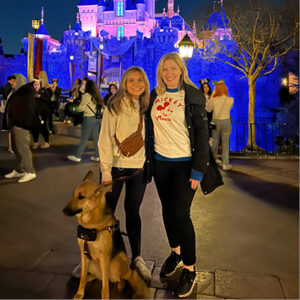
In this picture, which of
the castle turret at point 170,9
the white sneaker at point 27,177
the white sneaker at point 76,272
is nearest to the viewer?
the white sneaker at point 76,272

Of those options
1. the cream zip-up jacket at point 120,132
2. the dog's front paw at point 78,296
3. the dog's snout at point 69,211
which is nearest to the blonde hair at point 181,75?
the cream zip-up jacket at point 120,132

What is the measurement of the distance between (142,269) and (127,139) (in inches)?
45.7

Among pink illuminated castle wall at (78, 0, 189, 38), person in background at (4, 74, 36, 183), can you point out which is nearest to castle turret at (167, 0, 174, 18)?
pink illuminated castle wall at (78, 0, 189, 38)

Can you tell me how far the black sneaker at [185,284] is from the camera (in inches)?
103

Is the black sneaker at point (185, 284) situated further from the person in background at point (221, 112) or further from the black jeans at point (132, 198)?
the person in background at point (221, 112)

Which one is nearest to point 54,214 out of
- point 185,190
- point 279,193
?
point 185,190

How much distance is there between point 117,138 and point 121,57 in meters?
39.1

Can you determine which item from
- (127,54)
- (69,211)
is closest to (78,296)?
(69,211)

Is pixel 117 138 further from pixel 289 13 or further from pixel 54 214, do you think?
pixel 289 13

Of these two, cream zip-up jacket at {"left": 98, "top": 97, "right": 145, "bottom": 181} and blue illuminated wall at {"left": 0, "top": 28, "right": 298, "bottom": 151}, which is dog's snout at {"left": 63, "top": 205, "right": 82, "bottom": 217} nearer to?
cream zip-up jacket at {"left": 98, "top": 97, "right": 145, "bottom": 181}

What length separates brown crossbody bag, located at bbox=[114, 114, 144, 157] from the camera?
9.47ft

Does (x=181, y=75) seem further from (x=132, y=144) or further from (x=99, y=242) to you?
(x=99, y=242)

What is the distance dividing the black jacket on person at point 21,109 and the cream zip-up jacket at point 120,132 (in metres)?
3.46

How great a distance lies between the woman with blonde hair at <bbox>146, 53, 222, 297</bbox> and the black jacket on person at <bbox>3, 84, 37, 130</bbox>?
147 inches
